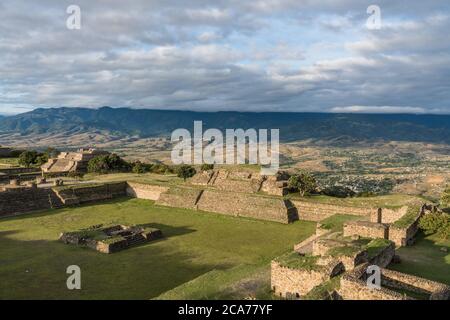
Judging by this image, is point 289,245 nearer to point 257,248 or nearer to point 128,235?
point 257,248

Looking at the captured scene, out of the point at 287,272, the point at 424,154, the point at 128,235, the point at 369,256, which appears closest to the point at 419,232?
the point at 369,256

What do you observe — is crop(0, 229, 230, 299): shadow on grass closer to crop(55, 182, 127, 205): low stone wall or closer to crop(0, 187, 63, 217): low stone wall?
crop(0, 187, 63, 217): low stone wall

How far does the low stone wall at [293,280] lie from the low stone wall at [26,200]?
2492 cm

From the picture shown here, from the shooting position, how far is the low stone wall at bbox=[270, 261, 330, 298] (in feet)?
46.9

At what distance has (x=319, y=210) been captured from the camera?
96.3 feet

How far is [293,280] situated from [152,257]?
31.2 ft

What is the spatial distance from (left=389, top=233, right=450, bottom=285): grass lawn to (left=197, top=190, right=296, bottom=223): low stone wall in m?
9.91

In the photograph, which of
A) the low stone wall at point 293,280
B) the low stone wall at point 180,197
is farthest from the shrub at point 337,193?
the low stone wall at point 293,280

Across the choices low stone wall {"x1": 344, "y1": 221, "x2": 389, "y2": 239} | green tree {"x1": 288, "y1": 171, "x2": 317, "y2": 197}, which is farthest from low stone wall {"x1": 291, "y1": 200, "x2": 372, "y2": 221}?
low stone wall {"x1": 344, "y1": 221, "x2": 389, "y2": 239}

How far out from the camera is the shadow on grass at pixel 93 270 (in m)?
16.6

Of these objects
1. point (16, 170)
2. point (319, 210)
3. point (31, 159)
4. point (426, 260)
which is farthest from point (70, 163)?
point (426, 260)

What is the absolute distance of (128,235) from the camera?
24266 millimetres

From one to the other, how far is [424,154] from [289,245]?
600 ft
